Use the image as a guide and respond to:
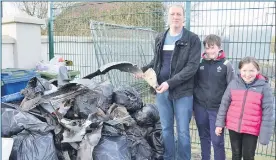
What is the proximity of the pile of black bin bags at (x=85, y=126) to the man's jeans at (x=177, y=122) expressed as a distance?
160 millimetres

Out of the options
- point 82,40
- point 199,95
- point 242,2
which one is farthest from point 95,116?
point 82,40

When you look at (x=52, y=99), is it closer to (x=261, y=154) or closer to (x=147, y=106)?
(x=147, y=106)

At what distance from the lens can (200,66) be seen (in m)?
2.99

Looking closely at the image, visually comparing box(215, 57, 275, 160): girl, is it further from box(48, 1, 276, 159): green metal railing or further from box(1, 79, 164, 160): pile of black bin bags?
box(48, 1, 276, 159): green metal railing

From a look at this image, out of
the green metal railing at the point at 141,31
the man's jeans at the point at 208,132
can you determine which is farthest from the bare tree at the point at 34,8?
the man's jeans at the point at 208,132

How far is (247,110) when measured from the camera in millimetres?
2590

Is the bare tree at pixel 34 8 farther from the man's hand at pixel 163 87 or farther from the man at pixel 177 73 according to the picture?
the man's hand at pixel 163 87

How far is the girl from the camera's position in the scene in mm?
2521

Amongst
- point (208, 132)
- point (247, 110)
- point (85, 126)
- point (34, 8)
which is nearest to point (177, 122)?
point (208, 132)

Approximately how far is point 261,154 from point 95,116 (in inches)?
89.3

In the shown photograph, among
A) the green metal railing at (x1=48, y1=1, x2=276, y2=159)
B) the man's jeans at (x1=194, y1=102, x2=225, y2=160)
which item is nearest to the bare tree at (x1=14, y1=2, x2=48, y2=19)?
the green metal railing at (x1=48, y1=1, x2=276, y2=159)

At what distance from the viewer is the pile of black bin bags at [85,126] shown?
2.63 metres

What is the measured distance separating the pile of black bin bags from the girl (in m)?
0.87

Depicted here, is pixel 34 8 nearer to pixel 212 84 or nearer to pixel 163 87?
pixel 163 87
